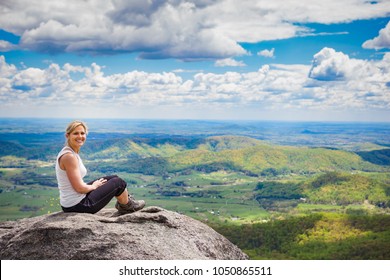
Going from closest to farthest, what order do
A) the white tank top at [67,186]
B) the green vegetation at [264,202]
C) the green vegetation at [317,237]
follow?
the white tank top at [67,186], the green vegetation at [317,237], the green vegetation at [264,202]

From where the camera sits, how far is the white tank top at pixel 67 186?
748 cm

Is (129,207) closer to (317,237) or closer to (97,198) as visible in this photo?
(97,198)

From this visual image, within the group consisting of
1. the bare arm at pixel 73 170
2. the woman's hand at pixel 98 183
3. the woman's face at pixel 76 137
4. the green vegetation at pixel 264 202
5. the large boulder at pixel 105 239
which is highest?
the woman's face at pixel 76 137

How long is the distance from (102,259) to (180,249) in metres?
1.55

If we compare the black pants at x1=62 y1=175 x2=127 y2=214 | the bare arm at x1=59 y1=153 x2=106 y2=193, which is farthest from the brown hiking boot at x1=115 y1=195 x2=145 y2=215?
the bare arm at x1=59 y1=153 x2=106 y2=193

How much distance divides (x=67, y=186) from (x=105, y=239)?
1.35 m

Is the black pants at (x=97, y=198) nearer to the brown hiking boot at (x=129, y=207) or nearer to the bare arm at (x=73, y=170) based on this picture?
the bare arm at (x=73, y=170)

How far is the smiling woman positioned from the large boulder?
0.26 metres

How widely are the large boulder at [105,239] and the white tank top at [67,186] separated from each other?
0.29m

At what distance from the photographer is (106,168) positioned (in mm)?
185250

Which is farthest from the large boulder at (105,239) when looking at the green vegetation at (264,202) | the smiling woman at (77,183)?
the green vegetation at (264,202)

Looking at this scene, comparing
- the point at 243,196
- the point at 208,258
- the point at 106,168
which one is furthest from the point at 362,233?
the point at 106,168

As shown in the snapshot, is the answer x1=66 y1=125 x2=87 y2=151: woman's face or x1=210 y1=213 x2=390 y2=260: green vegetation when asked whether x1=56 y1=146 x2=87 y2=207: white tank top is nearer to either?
x1=66 y1=125 x2=87 y2=151: woman's face
